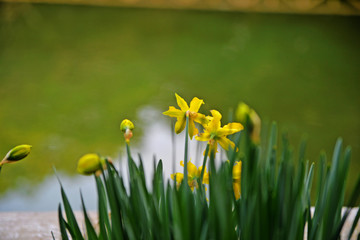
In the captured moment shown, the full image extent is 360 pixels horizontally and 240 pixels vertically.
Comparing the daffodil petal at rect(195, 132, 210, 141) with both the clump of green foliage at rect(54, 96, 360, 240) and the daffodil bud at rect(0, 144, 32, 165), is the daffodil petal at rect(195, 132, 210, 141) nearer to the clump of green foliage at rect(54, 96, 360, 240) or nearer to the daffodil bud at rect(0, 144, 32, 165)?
the clump of green foliage at rect(54, 96, 360, 240)

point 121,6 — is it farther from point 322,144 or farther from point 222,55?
point 322,144

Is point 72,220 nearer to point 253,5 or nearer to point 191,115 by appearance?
point 191,115

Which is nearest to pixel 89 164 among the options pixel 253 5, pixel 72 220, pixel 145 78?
pixel 72 220

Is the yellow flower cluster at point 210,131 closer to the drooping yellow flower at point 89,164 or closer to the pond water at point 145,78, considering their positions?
the drooping yellow flower at point 89,164

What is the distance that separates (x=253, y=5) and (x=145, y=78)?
2.15m

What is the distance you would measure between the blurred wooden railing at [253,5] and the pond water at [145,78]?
0.53 feet

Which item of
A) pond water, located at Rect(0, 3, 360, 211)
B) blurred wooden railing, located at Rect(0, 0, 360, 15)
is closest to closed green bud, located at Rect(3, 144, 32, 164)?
pond water, located at Rect(0, 3, 360, 211)

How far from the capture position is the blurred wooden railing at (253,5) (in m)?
4.50

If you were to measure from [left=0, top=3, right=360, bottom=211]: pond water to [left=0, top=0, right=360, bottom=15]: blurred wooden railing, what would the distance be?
0.16 m

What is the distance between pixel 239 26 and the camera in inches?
156

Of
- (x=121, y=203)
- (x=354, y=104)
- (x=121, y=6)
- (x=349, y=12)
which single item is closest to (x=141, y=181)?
(x=121, y=203)

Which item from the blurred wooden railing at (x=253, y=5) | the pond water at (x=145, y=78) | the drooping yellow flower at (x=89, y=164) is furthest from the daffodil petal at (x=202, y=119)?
the blurred wooden railing at (x=253, y=5)

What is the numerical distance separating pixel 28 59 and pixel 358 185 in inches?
109

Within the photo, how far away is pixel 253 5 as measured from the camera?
14.9ft
